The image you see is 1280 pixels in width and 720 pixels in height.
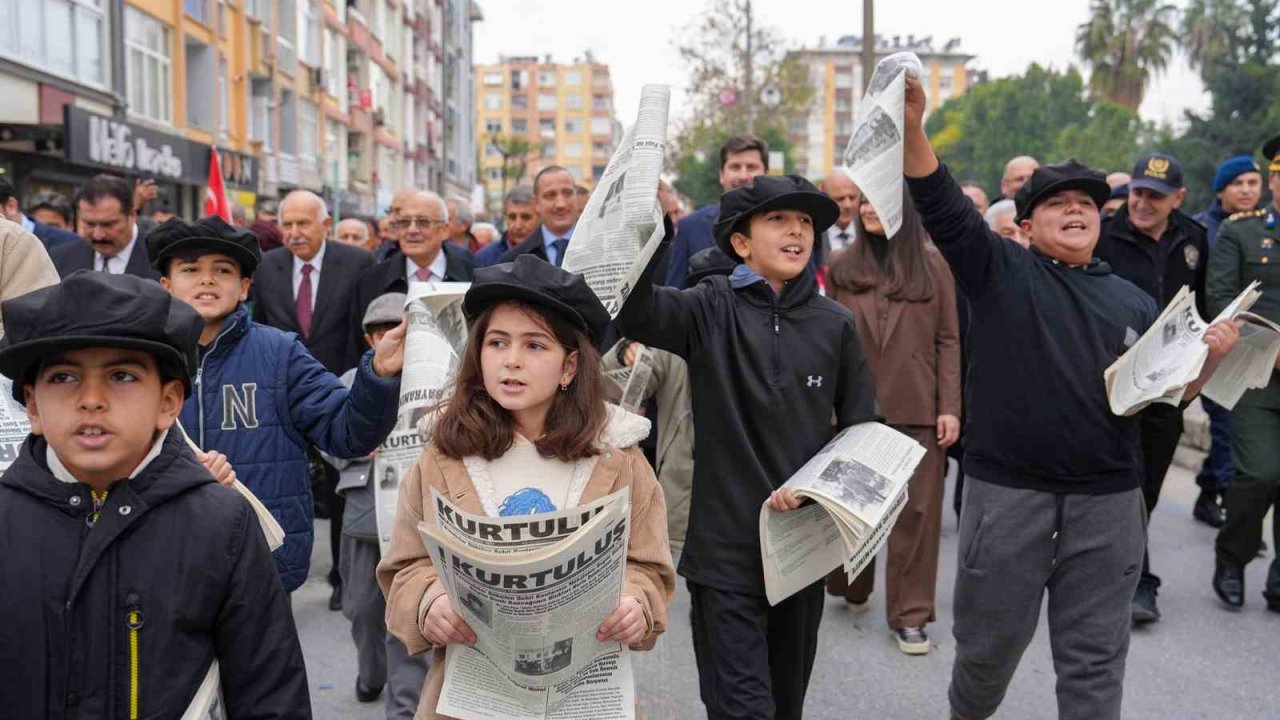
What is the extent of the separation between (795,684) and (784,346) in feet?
3.54

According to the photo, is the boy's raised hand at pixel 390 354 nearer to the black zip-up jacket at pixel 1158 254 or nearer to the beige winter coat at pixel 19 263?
the beige winter coat at pixel 19 263

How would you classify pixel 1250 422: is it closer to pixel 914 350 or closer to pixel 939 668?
pixel 914 350

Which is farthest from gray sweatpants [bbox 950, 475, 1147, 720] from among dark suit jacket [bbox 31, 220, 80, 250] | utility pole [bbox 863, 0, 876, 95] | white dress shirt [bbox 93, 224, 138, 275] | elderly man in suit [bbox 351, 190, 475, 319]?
utility pole [bbox 863, 0, 876, 95]

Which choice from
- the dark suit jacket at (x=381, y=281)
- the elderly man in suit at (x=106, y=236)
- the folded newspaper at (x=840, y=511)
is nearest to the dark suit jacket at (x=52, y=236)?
the elderly man in suit at (x=106, y=236)

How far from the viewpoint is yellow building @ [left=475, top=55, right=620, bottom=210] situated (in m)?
140

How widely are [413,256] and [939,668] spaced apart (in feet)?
11.5

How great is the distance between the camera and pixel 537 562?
227 cm

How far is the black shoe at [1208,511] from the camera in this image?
8.29m

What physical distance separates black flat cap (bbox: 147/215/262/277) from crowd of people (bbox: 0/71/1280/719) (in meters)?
0.02

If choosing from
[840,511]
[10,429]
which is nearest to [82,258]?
[10,429]

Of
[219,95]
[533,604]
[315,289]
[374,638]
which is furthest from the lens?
[219,95]

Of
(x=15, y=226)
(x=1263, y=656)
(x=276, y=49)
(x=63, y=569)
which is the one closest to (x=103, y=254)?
(x=15, y=226)

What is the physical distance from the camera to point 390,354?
3268mm

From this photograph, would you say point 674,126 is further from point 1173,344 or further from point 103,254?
point 1173,344
